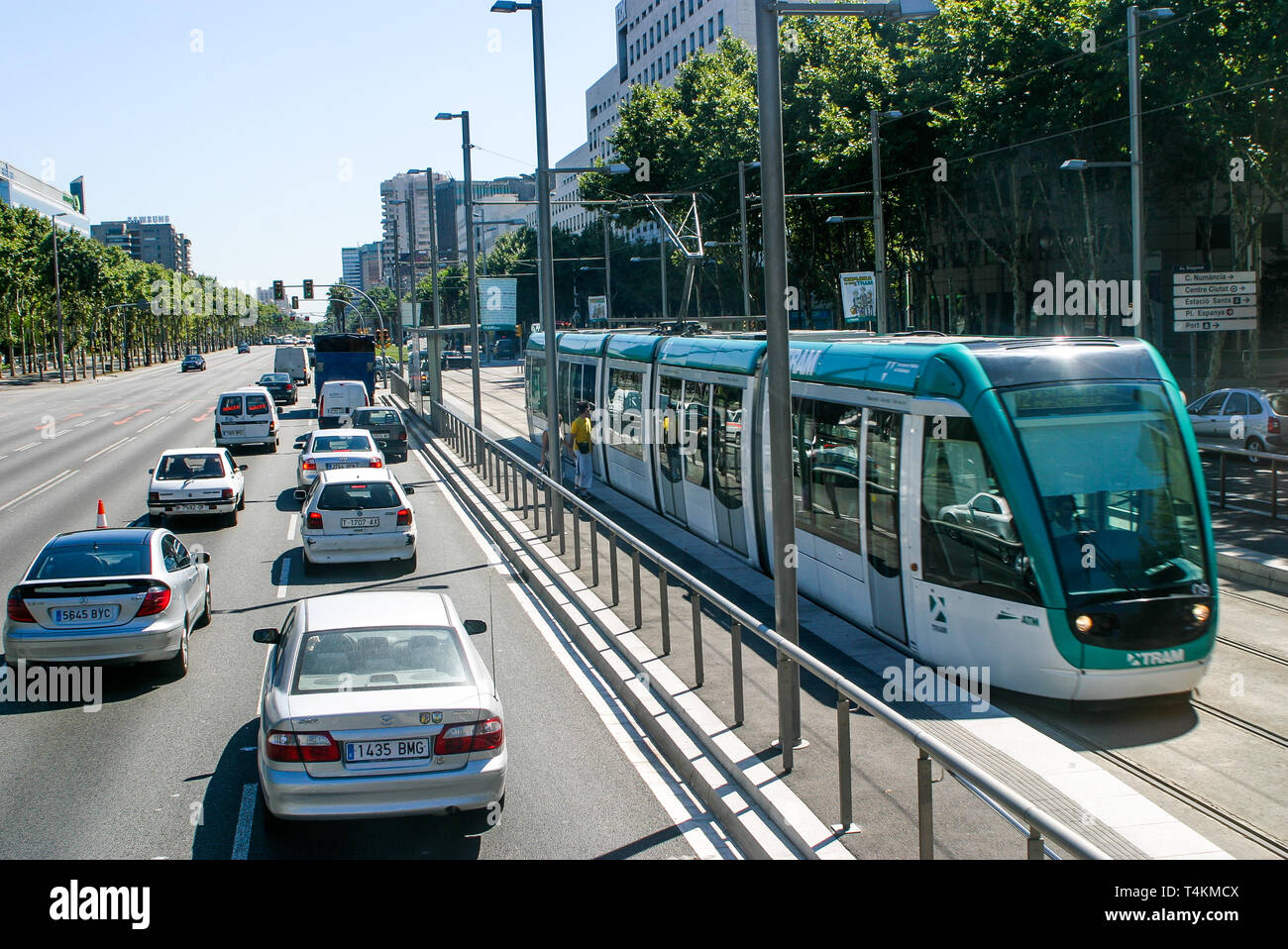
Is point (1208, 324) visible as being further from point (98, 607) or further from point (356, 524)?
point (98, 607)

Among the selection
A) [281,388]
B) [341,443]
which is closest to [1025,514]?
[341,443]

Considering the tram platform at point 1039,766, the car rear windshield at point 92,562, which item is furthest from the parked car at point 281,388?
the car rear windshield at point 92,562

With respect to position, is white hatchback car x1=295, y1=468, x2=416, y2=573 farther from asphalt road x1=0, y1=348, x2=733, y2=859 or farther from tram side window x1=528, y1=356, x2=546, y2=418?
tram side window x1=528, y1=356, x2=546, y2=418

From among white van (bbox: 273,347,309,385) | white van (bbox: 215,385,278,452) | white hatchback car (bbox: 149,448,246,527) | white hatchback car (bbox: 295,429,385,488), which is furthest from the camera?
white van (bbox: 273,347,309,385)

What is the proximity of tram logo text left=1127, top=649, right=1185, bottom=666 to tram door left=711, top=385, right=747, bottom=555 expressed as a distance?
705 centimetres

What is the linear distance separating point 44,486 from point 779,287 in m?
25.3

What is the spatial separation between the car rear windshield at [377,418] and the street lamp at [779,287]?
27162mm

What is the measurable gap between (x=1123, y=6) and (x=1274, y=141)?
544 cm

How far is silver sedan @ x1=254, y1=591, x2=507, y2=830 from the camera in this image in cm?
712

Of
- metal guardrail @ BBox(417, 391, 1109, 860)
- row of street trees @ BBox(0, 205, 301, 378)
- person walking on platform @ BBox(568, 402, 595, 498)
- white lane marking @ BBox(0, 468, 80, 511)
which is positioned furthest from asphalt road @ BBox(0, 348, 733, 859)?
row of street trees @ BBox(0, 205, 301, 378)

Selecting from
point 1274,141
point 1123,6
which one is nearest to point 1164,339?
point 1274,141

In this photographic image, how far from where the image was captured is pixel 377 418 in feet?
→ 113

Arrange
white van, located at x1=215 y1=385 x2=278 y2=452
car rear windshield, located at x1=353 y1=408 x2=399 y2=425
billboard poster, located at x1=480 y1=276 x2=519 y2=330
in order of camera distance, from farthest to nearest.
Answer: billboard poster, located at x1=480 y1=276 x2=519 y2=330
white van, located at x1=215 y1=385 x2=278 y2=452
car rear windshield, located at x1=353 y1=408 x2=399 y2=425
